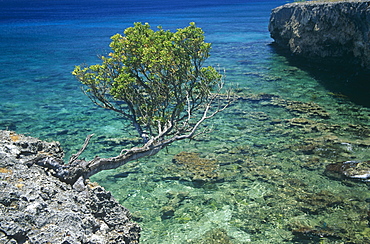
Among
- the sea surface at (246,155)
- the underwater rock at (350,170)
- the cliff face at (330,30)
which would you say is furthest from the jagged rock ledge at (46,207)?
the cliff face at (330,30)

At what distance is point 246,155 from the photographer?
2169 cm

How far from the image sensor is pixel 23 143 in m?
10.0

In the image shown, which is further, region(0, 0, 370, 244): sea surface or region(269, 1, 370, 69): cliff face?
region(269, 1, 370, 69): cliff face

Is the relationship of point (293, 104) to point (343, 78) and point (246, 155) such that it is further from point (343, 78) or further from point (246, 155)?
point (246, 155)

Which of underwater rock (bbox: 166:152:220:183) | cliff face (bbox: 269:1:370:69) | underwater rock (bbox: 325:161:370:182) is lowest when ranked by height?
underwater rock (bbox: 325:161:370:182)

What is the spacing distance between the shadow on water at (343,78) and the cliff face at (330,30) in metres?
0.86

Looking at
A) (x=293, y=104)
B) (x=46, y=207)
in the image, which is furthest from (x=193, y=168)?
(x=293, y=104)

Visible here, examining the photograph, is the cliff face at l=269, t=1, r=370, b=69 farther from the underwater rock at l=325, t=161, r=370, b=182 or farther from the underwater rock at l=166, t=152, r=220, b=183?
the underwater rock at l=166, t=152, r=220, b=183

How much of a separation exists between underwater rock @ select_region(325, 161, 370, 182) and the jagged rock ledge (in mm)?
12549

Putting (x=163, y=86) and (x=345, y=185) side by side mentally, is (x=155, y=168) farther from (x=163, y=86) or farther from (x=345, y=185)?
(x=345, y=185)

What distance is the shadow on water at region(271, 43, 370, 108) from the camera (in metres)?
32.1

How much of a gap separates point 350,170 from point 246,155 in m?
5.78

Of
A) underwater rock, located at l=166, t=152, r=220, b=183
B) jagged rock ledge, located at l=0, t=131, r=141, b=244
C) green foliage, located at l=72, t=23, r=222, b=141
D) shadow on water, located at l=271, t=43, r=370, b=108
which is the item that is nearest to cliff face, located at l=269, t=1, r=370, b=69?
shadow on water, located at l=271, t=43, r=370, b=108

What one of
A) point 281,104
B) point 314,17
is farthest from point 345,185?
point 314,17
